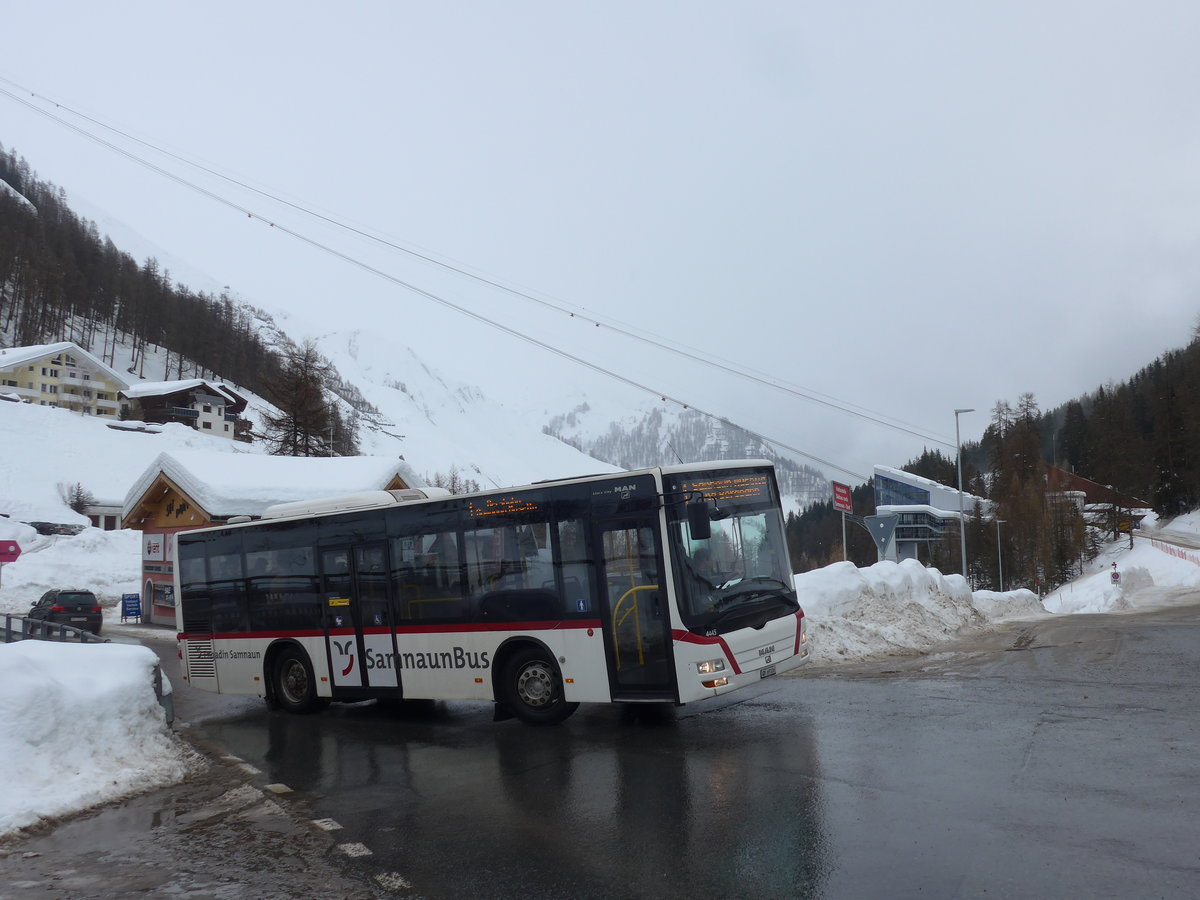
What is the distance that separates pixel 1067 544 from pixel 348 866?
250 ft

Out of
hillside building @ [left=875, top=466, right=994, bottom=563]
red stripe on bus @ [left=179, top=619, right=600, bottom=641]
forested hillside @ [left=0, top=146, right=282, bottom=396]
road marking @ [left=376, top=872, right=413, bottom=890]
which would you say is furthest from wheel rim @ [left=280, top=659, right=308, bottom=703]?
forested hillside @ [left=0, top=146, right=282, bottom=396]

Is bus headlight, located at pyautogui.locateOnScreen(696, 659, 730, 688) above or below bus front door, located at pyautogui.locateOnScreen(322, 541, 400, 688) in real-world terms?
below

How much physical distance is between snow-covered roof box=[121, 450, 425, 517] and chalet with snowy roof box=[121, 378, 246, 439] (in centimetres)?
8277

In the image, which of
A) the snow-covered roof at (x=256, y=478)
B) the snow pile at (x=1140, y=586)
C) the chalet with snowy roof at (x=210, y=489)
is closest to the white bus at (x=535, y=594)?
the chalet with snowy roof at (x=210, y=489)

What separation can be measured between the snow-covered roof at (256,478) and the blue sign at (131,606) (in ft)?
12.1

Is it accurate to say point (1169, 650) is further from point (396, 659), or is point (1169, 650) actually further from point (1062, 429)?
point (1062, 429)

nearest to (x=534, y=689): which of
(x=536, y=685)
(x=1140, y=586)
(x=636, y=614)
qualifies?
(x=536, y=685)

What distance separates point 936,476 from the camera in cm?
12738

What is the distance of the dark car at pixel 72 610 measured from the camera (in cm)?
2897

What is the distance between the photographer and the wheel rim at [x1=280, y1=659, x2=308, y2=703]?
45.9 feet

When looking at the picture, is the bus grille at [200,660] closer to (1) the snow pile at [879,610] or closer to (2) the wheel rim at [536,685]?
(2) the wheel rim at [536,685]

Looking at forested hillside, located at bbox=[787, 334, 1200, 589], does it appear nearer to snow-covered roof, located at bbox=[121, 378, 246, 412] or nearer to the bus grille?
the bus grille

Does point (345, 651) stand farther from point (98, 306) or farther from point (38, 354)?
point (98, 306)

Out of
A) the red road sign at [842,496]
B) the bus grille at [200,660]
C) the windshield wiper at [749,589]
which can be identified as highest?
the red road sign at [842,496]
